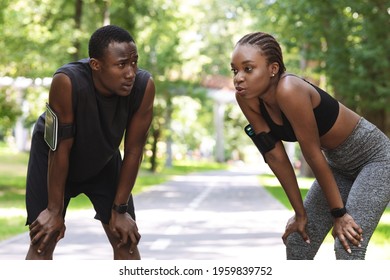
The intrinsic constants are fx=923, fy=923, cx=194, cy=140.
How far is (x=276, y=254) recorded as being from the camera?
9.79 meters

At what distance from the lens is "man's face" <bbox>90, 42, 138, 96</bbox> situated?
413 cm

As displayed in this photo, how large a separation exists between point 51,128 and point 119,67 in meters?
0.45

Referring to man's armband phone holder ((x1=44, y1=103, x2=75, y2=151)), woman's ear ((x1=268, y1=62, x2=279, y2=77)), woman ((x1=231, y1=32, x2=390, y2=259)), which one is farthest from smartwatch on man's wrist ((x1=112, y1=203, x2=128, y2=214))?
woman's ear ((x1=268, y1=62, x2=279, y2=77))

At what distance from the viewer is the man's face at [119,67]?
13.5 ft

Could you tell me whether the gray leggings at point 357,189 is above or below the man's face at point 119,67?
below

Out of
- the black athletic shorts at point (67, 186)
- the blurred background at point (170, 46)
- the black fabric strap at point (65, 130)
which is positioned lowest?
the black athletic shorts at point (67, 186)

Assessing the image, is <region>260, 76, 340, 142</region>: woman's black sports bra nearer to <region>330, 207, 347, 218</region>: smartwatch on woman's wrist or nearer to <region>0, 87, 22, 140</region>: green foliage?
<region>330, 207, 347, 218</region>: smartwatch on woman's wrist

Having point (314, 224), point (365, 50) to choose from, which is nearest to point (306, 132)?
point (314, 224)

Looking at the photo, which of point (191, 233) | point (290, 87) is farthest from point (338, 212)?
point (191, 233)

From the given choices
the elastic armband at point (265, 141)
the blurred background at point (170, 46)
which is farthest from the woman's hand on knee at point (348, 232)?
the blurred background at point (170, 46)

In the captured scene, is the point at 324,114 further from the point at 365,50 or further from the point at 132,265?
the point at 365,50

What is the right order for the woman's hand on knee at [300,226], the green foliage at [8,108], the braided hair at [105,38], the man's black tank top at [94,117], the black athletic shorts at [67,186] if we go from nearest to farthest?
1. the braided hair at [105,38]
2. the man's black tank top at [94,117]
3. the woman's hand on knee at [300,226]
4. the black athletic shorts at [67,186]
5. the green foliage at [8,108]

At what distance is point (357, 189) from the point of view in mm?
4246

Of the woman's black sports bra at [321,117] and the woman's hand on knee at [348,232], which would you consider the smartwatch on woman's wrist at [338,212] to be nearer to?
the woman's hand on knee at [348,232]
